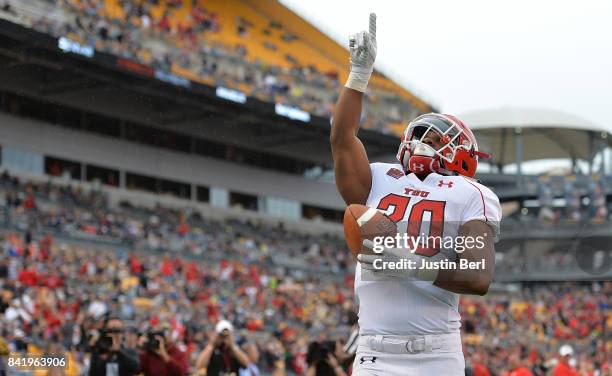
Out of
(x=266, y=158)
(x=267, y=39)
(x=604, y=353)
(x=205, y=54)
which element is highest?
(x=267, y=39)

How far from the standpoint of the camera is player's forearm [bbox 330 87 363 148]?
3.27m

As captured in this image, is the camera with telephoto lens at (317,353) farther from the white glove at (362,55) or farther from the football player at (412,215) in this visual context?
the white glove at (362,55)

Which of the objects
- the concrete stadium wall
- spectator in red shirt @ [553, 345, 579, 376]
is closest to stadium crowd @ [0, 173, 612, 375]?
spectator in red shirt @ [553, 345, 579, 376]

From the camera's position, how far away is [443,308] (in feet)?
10.7

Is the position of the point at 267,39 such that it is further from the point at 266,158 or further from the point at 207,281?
the point at 207,281

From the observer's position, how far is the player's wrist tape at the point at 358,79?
3.25 metres

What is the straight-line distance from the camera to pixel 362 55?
3.23 meters

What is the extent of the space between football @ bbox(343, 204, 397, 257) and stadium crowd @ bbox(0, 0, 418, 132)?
1932 centimetres

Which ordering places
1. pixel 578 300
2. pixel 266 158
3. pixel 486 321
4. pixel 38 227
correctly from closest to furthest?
pixel 38 227
pixel 486 321
pixel 578 300
pixel 266 158

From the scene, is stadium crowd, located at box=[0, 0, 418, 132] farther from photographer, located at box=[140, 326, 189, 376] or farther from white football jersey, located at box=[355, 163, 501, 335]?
white football jersey, located at box=[355, 163, 501, 335]

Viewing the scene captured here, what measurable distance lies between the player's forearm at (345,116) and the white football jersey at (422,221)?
0.25 meters

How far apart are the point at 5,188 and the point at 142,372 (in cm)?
1421

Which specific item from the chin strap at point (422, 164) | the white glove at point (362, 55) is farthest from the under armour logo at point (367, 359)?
the white glove at point (362, 55)

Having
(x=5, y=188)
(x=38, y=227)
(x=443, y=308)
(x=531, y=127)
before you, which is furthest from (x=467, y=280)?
(x=531, y=127)
